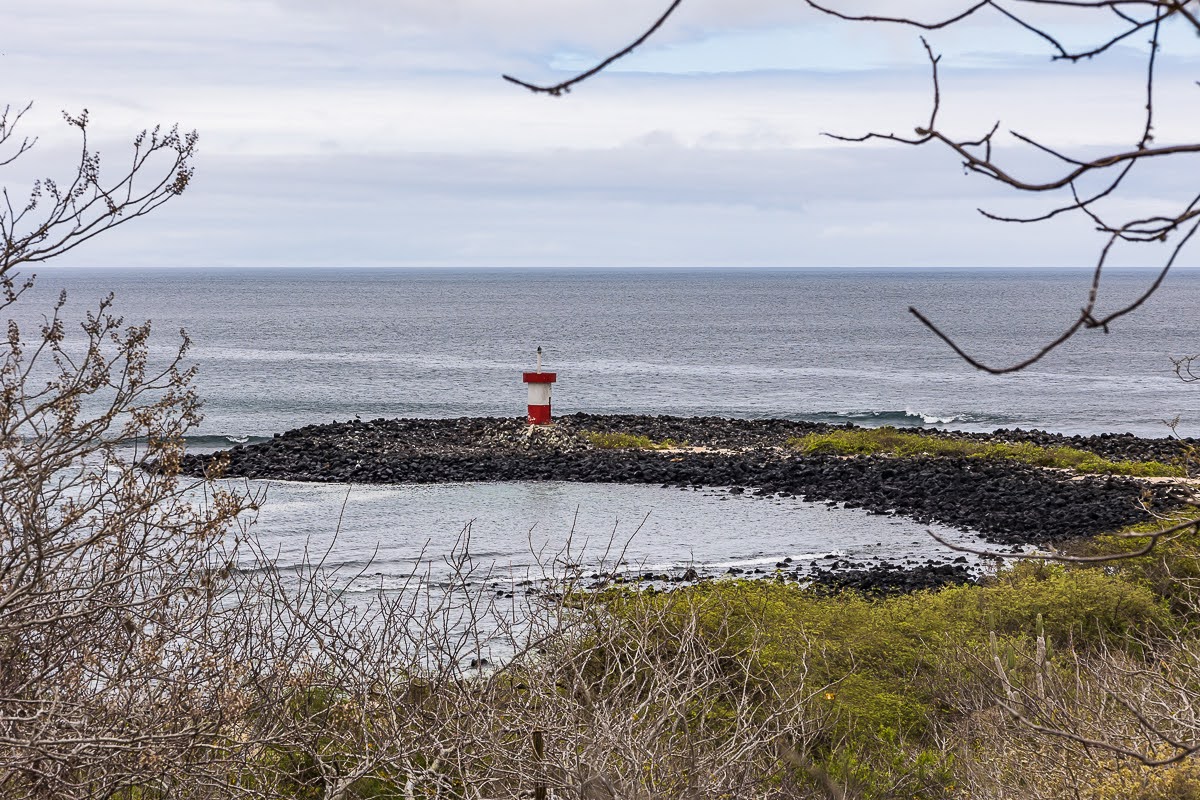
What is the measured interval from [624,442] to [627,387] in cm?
2692

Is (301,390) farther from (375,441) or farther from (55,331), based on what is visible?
(55,331)

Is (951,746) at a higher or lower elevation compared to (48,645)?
lower

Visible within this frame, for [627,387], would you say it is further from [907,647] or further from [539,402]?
[907,647]

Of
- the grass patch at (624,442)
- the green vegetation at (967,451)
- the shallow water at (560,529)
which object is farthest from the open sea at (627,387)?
the green vegetation at (967,451)

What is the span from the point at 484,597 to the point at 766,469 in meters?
14.8

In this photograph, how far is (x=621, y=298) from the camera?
187m

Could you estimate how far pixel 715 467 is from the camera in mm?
29156

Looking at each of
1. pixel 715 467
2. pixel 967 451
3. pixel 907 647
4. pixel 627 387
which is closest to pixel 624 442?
pixel 715 467

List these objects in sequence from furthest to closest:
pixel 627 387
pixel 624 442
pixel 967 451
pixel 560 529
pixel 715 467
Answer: pixel 627 387
pixel 624 442
pixel 967 451
pixel 715 467
pixel 560 529

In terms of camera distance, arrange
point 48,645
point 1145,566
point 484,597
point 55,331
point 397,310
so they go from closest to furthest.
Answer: point 55,331 < point 48,645 < point 1145,566 < point 484,597 < point 397,310

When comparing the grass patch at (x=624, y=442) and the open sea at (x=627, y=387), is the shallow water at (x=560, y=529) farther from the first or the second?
the grass patch at (x=624, y=442)

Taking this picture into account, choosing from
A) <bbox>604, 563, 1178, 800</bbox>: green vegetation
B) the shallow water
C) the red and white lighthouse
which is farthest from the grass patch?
<bbox>604, 563, 1178, 800</bbox>: green vegetation

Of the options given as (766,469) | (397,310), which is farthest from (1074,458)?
(397,310)

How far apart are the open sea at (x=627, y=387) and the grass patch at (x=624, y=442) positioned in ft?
16.4
